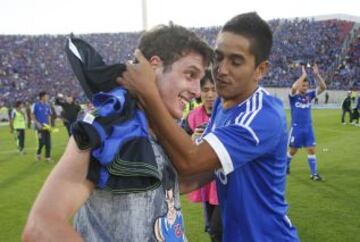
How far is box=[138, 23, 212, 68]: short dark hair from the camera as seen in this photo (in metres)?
1.96

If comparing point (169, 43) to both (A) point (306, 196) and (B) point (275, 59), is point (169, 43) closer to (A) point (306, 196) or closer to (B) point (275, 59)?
(A) point (306, 196)

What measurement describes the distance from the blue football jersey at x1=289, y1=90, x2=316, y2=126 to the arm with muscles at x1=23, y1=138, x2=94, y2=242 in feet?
31.8

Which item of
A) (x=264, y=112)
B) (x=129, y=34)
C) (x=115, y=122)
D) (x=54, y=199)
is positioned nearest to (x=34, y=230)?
(x=54, y=199)

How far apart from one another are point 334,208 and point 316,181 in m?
2.31

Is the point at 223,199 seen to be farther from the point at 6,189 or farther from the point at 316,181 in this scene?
the point at 6,189

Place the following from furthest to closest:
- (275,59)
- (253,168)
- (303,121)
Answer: (275,59)
(303,121)
(253,168)

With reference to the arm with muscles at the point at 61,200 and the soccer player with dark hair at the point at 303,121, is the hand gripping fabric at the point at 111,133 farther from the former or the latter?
the soccer player with dark hair at the point at 303,121

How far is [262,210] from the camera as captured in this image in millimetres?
2471

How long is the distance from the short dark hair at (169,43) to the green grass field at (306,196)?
471cm

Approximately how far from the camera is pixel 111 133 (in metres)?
1.57

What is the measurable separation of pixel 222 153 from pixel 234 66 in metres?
0.52

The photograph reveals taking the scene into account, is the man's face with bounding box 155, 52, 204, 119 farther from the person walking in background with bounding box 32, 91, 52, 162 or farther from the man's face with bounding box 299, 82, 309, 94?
the person walking in background with bounding box 32, 91, 52, 162

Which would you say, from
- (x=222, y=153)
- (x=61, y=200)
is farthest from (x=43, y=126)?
(x=61, y=200)

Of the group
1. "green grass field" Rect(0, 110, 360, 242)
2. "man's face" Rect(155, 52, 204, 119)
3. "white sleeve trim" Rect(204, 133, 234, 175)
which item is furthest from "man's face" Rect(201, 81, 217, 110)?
"man's face" Rect(155, 52, 204, 119)
